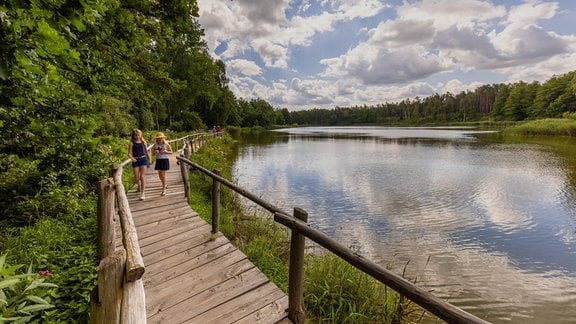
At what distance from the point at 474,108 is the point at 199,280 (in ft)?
437

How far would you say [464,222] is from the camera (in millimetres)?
9695

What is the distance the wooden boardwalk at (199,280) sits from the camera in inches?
132

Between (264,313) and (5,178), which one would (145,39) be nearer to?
(5,178)

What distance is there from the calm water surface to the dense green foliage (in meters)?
49.6

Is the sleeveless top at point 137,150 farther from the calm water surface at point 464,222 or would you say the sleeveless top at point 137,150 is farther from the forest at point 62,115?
the calm water surface at point 464,222

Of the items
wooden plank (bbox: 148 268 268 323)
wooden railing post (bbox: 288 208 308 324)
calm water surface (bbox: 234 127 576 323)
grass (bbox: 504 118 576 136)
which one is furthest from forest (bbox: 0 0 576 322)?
grass (bbox: 504 118 576 136)

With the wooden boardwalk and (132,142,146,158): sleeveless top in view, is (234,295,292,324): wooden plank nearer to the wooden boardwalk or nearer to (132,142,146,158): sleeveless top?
the wooden boardwalk

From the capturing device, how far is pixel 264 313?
3357mm

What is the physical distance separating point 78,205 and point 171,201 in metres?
2.03

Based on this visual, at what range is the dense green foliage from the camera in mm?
71500

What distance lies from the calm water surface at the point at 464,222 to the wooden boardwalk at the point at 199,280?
3045mm

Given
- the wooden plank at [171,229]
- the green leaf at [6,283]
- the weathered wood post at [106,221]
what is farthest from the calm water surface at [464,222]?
the green leaf at [6,283]

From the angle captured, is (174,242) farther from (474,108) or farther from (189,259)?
(474,108)

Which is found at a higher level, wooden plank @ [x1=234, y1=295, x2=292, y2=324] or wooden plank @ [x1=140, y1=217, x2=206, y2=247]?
wooden plank @ [x1=140, y1=217, x2=206, y2=247]
